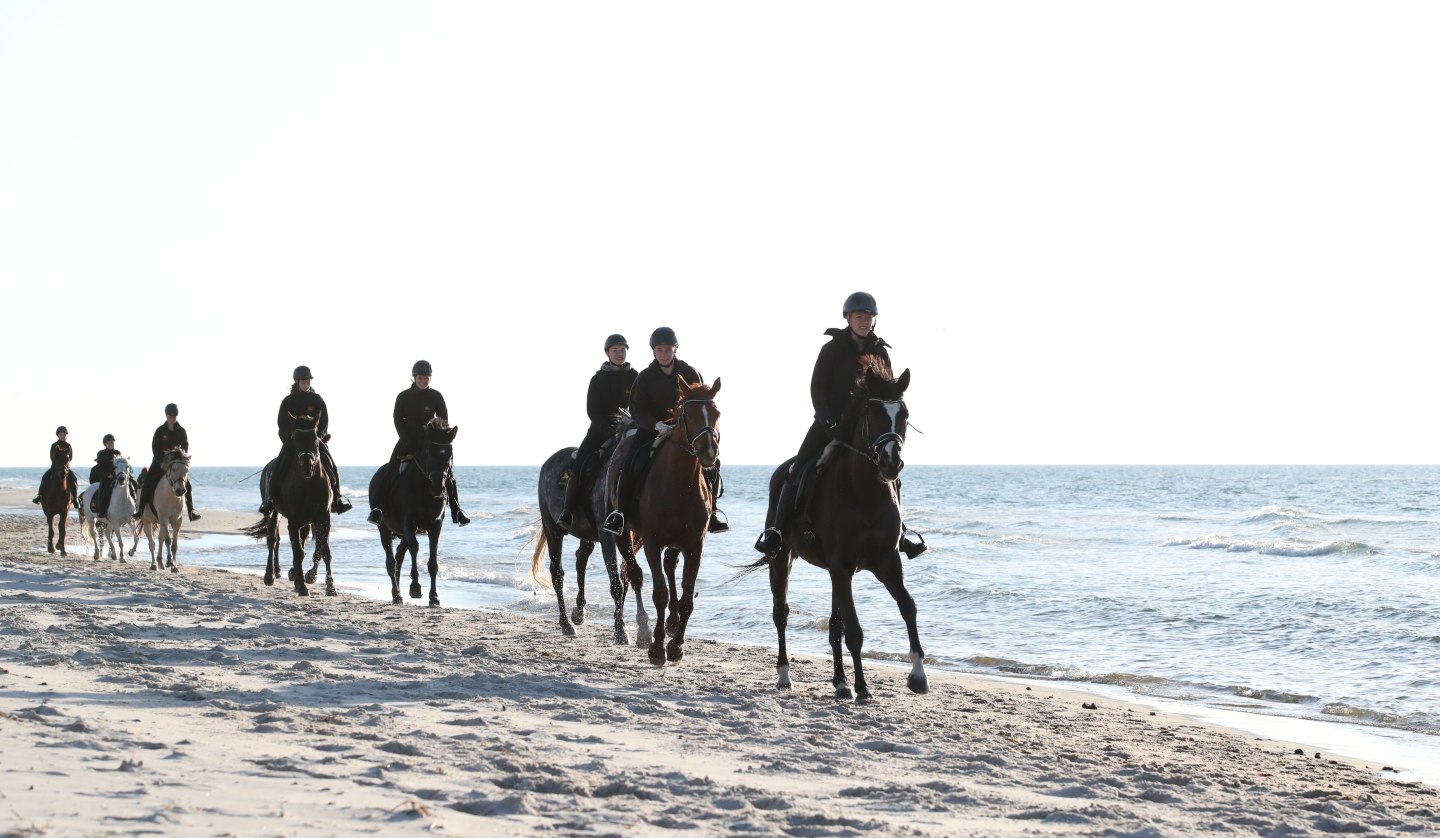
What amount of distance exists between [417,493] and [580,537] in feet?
13.2

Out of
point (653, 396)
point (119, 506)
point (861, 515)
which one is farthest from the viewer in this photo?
point (119, 506)

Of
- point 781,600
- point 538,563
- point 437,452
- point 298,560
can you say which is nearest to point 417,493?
point 437,452

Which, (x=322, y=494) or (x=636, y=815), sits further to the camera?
(x=322, y=494)

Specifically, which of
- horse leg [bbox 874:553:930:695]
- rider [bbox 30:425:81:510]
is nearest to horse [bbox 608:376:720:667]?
horse leg [bbox 874:553:930:695]

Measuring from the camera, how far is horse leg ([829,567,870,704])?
29.5 feet

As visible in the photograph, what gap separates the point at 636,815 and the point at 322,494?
12.4m

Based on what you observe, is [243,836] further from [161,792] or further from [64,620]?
[64,620]

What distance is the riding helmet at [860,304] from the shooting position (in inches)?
372

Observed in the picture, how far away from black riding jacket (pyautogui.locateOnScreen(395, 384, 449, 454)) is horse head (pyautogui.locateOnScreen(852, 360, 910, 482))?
28.5 ft

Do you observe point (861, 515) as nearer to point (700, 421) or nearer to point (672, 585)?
point (700, 421)

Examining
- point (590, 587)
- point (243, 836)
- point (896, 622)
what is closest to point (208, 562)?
point (590, 587)

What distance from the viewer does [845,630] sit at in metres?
9.01

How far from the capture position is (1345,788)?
7.00 meters

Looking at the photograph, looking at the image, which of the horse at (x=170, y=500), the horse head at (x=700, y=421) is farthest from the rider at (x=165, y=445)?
the horse head at (x=700, y=421)
